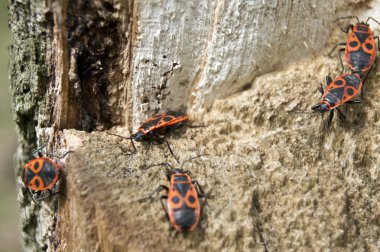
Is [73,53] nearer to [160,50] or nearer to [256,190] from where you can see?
[160,50]

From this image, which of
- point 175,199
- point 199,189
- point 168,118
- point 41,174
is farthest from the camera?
point 168,118

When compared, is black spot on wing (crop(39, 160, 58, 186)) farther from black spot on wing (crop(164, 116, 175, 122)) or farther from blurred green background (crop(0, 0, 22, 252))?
blurred green background (crop(0, 0, 22, 252))

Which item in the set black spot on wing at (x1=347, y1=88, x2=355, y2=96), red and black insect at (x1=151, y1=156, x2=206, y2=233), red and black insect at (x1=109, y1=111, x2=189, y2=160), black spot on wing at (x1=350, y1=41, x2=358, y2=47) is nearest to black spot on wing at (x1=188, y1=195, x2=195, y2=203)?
red and black insect at (x1=151, y1=156, x2=206, y2=233)

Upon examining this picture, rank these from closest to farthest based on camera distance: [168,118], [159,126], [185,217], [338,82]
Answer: [185,217] < [159,126] < [168,118] < [338,82]

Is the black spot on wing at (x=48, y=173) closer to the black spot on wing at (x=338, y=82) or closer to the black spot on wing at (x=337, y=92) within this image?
the black spot on wing at (x=337, y=92)

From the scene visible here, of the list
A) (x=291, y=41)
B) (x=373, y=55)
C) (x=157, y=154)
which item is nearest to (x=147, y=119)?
(x=157, y=154)

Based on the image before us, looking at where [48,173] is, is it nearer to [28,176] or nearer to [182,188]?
[28,176]

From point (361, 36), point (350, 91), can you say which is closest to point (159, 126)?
point (350, 91)
